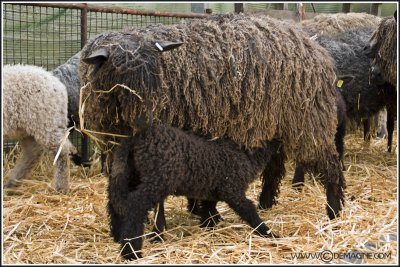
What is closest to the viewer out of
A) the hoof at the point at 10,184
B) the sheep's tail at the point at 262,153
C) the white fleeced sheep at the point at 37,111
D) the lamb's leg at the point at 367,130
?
the sheep's tail at the point at 262,153

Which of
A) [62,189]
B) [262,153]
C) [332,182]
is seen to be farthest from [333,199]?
[62,189]

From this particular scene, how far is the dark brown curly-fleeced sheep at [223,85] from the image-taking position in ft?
12.5

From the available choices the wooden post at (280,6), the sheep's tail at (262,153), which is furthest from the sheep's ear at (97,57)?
the wooden post at (280,6)

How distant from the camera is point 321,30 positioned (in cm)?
693

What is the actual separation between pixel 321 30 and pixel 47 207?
13.2 ft

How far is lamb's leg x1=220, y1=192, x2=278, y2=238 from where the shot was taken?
4227mm

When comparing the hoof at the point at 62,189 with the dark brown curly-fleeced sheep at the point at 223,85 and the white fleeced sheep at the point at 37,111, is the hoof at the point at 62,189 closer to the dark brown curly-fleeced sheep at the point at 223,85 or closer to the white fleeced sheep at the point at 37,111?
the white fleeced sheep at the point at 37,111

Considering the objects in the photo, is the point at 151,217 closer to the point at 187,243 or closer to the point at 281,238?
the point at 187,243

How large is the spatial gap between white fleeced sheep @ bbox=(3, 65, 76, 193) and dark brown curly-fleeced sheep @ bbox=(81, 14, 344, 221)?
196 centimetres

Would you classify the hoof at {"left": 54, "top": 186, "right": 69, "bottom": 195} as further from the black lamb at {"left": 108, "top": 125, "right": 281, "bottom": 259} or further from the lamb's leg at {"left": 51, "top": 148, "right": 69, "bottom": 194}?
the black lamb at {"left": 108, "top": 125, "right": 281, "bottom": 259}

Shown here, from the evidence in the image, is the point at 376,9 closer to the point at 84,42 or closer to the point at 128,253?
the point at 84,42

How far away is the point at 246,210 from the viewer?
425 cm

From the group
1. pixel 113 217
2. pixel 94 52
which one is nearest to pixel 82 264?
pixel 113 217

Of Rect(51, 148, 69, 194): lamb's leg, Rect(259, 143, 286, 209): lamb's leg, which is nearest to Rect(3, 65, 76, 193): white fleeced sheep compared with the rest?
Rect(51, 148, 69, 194): lamb's leg
